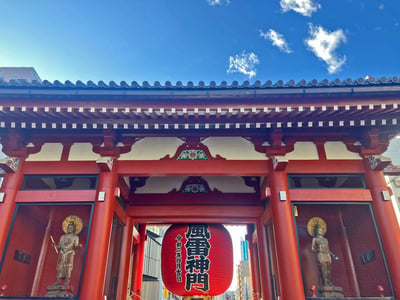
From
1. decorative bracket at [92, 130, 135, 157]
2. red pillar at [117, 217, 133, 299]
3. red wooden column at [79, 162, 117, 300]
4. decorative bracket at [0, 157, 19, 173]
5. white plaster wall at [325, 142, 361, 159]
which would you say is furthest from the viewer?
red pillar at [117, 217, 133, 299]

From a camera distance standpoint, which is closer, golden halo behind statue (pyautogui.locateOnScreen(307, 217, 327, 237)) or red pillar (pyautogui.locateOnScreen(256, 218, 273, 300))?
golden halo behind statue (pyautogui.locateOnScreen(307, 217, 327, 237))

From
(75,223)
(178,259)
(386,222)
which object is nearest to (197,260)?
(178,259)

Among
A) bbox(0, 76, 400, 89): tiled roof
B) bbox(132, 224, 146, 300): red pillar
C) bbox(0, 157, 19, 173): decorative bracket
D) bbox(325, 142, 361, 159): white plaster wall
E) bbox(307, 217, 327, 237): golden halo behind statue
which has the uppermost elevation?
bbox(0, 76, 400, 89): tiled roof

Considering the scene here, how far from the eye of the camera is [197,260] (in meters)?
6.75

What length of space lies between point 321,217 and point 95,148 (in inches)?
234

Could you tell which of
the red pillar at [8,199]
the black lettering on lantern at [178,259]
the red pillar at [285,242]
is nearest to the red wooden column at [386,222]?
the red pillar at [285,242]

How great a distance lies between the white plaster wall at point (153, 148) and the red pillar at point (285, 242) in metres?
2.25

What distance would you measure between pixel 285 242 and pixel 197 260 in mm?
2500

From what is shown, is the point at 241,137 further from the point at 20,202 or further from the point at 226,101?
the point at 20,202

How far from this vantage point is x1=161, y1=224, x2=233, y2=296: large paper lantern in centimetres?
668

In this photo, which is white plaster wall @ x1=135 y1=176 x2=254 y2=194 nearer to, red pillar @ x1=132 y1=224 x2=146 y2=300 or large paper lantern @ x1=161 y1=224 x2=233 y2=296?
large paper lantern @ x1=161 y1=224 x2=233 y2=296

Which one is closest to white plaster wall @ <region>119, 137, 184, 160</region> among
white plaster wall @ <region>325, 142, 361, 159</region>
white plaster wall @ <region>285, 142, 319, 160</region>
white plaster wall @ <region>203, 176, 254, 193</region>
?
→ white plaster wall @ <region>203, 176, 254, 193</region>

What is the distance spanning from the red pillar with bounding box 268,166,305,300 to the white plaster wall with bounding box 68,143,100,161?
3964 millimetres

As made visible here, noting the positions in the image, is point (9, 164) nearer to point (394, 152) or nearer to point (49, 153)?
point (49, 153)
